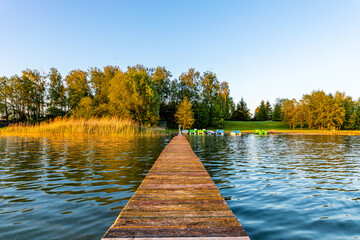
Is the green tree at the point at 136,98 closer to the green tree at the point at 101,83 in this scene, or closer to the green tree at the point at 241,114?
the green tree at the point at 101,83

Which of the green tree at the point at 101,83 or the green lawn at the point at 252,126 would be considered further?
the green lawn at the point at 252,126

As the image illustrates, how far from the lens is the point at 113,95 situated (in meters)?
48.2

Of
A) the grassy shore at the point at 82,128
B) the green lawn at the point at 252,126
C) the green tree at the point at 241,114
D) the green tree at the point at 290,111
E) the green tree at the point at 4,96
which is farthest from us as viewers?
the green tree at the point at 241,114

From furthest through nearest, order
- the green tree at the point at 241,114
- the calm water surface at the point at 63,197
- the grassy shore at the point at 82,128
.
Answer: the green tree at the point at 241,114 → the grassy shore at the point at 82,128 → the calm water surface at the point at 63,197

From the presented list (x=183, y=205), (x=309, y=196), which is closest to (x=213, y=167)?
(x=309, y=196)

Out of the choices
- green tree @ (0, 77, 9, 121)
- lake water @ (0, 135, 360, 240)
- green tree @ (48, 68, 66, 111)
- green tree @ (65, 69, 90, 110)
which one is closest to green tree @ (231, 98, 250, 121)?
green tree @ (65, 69, 90, 110)

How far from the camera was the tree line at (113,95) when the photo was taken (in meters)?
48.2

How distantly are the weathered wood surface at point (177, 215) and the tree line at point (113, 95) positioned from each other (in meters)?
42.4

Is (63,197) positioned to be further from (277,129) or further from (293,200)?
(277,129)

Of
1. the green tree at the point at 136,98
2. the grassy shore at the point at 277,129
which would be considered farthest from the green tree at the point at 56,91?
the grassy shore at the point at 277,129

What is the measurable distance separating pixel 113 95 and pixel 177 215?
154ft

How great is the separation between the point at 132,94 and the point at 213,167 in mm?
39298

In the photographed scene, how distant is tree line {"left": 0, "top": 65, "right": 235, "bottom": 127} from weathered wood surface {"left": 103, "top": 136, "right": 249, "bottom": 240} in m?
42.4

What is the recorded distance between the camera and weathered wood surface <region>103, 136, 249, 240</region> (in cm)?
322
